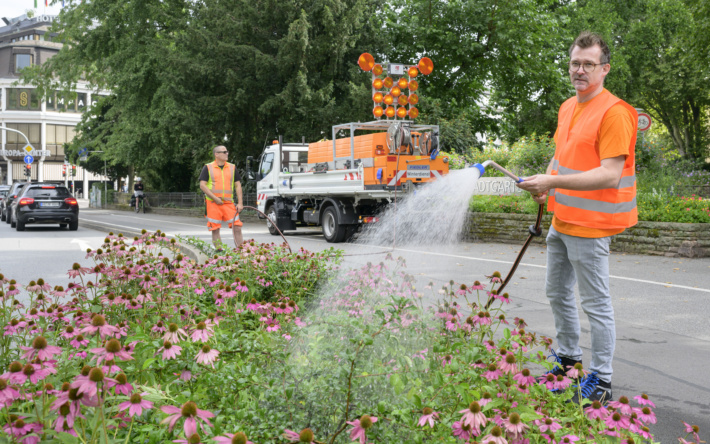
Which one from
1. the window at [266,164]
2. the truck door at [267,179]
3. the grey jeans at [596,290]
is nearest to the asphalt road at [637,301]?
the grey jeans at [596,290]

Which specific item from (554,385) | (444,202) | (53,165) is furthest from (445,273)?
(53,165)

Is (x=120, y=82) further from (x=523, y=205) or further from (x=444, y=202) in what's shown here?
(x=444, y=202)

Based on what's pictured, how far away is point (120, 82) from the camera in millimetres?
31984

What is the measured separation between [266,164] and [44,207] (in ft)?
25.7

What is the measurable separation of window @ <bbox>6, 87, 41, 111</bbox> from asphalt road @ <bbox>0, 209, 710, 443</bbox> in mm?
77268

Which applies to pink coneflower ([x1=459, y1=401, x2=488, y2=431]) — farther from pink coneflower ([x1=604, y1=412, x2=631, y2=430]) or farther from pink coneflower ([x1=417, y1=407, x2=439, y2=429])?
pink coneflower ([x1=604, y1=412, x2=631, y2=430])

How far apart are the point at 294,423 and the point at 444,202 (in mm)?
2772

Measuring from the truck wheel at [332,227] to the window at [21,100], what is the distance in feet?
258

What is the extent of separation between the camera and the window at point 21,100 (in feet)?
277

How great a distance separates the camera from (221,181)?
10.3 meters

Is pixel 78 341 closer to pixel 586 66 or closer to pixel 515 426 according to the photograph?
pixel 515 426

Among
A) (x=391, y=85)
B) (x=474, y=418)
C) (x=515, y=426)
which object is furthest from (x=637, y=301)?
(x=391, y=85)

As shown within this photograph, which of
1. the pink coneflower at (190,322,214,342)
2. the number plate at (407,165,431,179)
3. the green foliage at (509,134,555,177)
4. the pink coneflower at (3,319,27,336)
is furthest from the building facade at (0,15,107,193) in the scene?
the pink coneflower at (190,322,214,342)

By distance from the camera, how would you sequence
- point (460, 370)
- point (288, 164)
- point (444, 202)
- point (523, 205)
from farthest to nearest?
point (288, 164) → point (523, 205) → point (444, 202) → point (460, 370)
